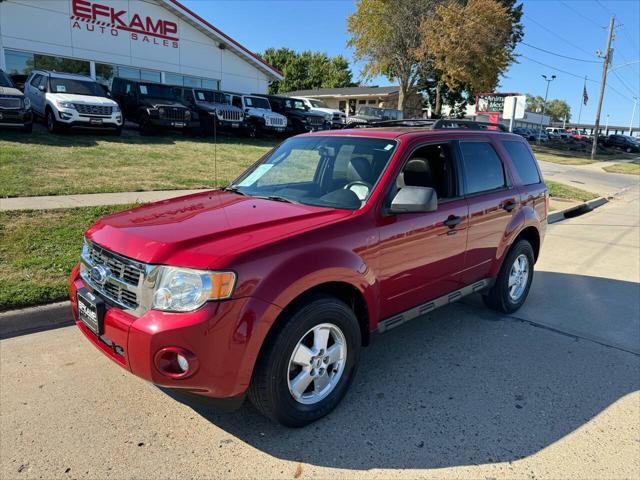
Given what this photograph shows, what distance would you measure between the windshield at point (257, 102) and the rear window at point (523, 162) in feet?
55.7

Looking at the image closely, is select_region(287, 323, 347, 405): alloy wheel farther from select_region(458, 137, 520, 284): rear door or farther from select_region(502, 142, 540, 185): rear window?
select_region(502, 142, 540, 185): rear window

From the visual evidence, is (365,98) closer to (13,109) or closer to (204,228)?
(13,109)

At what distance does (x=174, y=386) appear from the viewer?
2596 mm

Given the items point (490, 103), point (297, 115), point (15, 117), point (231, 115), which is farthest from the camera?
point (490, 103)

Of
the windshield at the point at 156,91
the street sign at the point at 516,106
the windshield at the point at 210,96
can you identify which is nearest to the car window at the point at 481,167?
the street sign at the point at 516,106

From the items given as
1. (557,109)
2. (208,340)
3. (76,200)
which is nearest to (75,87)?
(76,200)

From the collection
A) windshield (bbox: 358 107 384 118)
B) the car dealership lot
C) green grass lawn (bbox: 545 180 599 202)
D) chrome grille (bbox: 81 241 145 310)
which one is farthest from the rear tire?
windshield (bbox: 358 107 384 118)

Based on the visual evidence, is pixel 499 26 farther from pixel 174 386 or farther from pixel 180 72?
pixel 174 386

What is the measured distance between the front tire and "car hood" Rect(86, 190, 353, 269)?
0.50 m

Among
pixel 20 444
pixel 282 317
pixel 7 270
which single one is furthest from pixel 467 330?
pixel 7 270

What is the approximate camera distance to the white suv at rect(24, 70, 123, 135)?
1395 centimetres

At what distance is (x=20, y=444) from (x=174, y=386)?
1.04 meters

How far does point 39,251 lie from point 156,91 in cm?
1330

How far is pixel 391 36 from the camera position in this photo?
34.1 m
